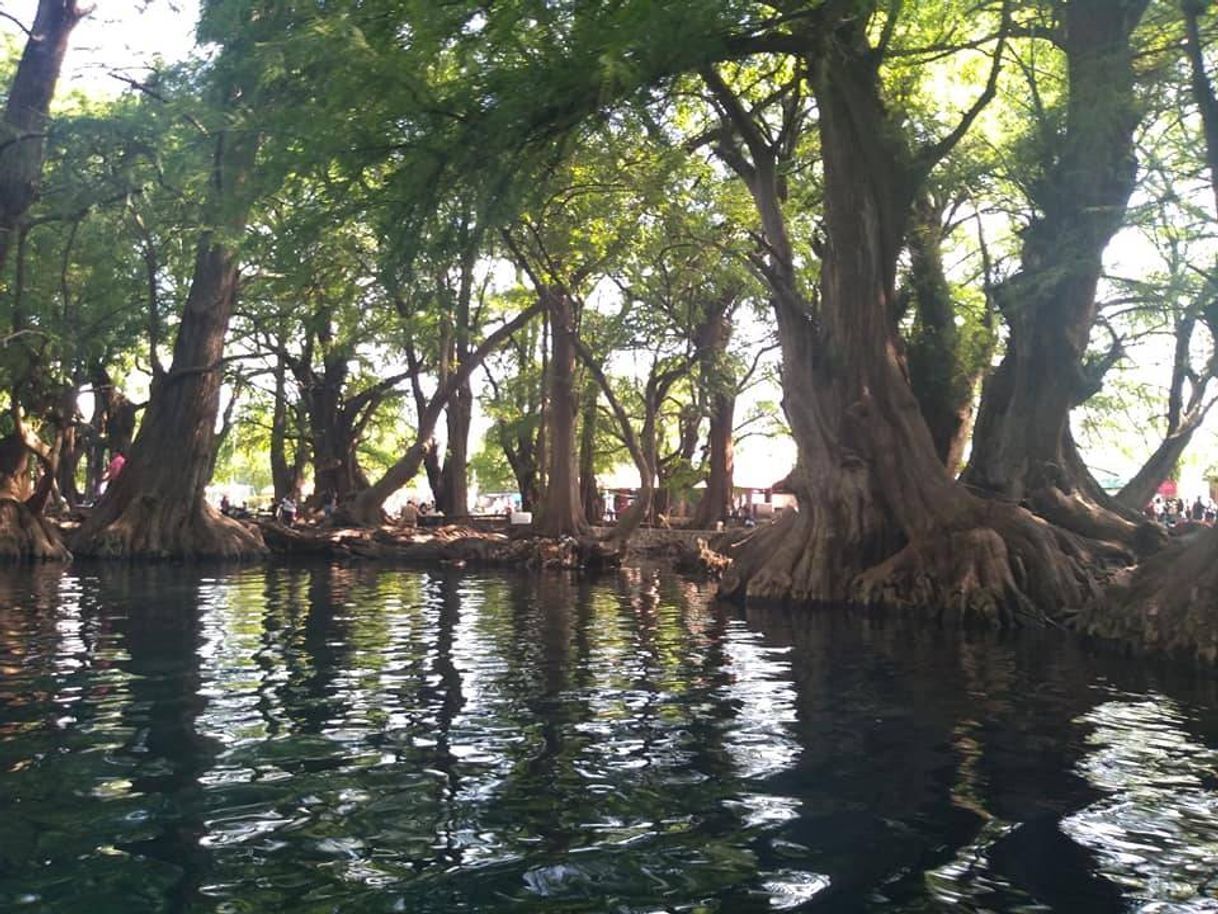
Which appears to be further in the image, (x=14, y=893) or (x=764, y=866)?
(x=764, y=866)

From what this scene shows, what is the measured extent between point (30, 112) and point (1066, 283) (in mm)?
18921

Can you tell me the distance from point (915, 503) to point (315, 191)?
10097mm

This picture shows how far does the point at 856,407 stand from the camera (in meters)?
18.4

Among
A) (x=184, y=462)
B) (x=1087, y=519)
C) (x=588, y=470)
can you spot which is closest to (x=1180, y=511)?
(x=588, y=470)

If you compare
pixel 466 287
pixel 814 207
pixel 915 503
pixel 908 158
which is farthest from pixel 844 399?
pixel 466 287

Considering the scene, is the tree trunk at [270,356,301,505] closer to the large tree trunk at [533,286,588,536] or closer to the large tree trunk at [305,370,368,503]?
the large tree trunk at [305,370,368,503]

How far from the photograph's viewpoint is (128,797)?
19.5 feet

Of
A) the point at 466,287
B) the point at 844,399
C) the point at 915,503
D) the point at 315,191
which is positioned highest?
the point at 466,287

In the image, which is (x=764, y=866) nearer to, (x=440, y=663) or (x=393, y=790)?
(x=393, y=790)

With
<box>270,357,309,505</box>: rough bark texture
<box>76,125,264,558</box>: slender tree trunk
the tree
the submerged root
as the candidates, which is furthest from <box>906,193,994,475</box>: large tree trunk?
<box>270,357,309,505</box>: rough bark texture

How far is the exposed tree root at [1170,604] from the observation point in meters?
12.0

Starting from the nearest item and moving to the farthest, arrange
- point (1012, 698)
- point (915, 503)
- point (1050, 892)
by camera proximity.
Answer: point (1050, 892) → point (1012, 698) → point (915, 503)

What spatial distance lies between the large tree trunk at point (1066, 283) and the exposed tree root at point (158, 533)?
57.3ft

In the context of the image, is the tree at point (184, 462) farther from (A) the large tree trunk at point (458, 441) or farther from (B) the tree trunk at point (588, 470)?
(B) the tree trunk at point (588, 470)
